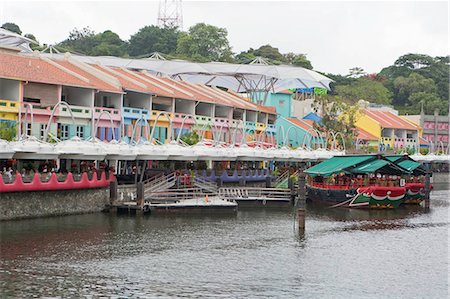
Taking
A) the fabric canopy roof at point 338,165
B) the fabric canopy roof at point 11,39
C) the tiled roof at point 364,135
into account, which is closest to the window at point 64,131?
the fabric canopy roof at point 11,39

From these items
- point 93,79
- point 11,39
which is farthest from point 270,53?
point 93,79

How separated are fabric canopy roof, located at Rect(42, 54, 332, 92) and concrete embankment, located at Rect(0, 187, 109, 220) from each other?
3813 cm

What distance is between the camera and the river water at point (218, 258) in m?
31.1

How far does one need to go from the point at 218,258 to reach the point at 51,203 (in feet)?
44.6

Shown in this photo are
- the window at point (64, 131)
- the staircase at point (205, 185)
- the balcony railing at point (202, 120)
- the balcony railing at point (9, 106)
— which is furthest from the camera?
the balcony railing at point (202, 120)

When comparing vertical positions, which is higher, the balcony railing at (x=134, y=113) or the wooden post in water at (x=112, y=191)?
the balcony railing at (x=134, y=113)

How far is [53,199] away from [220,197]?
13.5m

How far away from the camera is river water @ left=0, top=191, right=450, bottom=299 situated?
31.1 meters

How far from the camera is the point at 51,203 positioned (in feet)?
154

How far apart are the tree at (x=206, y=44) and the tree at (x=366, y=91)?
17771 millimetres

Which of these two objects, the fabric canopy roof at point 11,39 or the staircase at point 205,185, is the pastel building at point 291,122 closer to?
the staircase at point 205,185

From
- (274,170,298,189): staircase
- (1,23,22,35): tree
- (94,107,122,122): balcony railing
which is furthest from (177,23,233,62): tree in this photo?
(94,107,122,122): balcony railing

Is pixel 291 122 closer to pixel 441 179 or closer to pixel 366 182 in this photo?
pixel 441 179

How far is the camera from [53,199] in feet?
155
